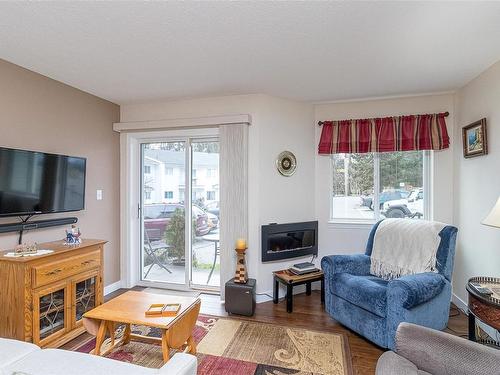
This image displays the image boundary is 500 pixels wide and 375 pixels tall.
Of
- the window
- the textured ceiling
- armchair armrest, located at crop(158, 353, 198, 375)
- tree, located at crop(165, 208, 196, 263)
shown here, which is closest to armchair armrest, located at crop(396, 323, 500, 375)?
armchair armrest, located at crop(158, 353, 198, 375)

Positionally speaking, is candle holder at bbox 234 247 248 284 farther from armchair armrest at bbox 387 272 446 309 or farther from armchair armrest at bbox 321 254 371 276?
armchair armrest at bbox 387 272 446 309

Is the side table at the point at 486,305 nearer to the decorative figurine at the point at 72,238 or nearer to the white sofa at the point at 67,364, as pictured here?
the white sofa at the point at 67,364

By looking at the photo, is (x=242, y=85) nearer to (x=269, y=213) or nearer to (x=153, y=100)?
(x=153, y=100)

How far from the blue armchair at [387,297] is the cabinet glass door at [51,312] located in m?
2.44

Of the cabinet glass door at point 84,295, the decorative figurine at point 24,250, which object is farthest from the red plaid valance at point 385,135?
the decorative figurine at point 24,250

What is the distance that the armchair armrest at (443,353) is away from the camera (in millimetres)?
1330

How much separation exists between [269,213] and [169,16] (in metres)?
2.30

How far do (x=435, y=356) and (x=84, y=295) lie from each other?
2819 mm

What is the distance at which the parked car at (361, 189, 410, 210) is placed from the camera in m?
3.69

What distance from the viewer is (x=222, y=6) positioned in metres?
1.77

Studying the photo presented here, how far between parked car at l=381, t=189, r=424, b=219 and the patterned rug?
1.81 m

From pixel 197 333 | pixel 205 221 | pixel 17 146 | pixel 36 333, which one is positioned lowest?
pixel 197 333

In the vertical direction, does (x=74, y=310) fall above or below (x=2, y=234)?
below

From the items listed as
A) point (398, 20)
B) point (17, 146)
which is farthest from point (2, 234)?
point (398, 20)
